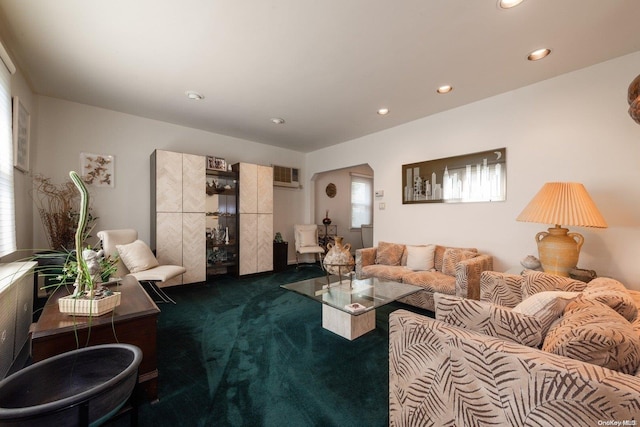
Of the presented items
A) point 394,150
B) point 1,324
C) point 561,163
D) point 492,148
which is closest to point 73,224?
point 1,324

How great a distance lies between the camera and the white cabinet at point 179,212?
3803 mm

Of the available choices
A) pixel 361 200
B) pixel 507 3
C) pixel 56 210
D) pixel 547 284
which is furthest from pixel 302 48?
pixel 361 200

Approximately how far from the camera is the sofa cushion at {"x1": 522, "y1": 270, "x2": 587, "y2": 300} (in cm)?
175

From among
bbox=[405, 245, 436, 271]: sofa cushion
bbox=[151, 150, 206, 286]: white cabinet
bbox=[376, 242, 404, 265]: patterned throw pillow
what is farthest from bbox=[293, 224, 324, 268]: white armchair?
bbox=[405, 245, 436, 271]: sofa cushion

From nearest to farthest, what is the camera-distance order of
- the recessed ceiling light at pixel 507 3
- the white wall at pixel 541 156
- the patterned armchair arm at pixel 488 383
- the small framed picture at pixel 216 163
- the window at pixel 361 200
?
the patterned armchair arm at pixel 488 383
the recessed ceiling light at pixel 507 3
the white wall at pixel 541 156
the small framed picture at pixel 216 163
the window at pixel 361 200

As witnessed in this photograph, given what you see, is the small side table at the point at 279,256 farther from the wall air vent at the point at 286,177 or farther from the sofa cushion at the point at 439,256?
the sofa cushion at the point at 439,256

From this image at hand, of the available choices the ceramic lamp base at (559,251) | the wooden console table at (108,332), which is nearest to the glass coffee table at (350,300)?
the ceramic lamp base at (559,251)

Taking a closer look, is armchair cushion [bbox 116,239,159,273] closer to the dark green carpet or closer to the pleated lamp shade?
the dark green carpet

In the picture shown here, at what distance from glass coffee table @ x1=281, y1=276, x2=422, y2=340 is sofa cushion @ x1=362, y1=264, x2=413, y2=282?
444mm

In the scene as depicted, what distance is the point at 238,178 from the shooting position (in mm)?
4715

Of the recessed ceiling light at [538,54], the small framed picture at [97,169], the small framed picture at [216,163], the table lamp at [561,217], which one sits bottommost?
the table lamp at [561,217]

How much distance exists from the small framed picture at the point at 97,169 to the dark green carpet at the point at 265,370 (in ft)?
7.00

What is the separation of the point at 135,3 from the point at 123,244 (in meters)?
2.75

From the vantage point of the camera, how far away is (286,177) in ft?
18.5
